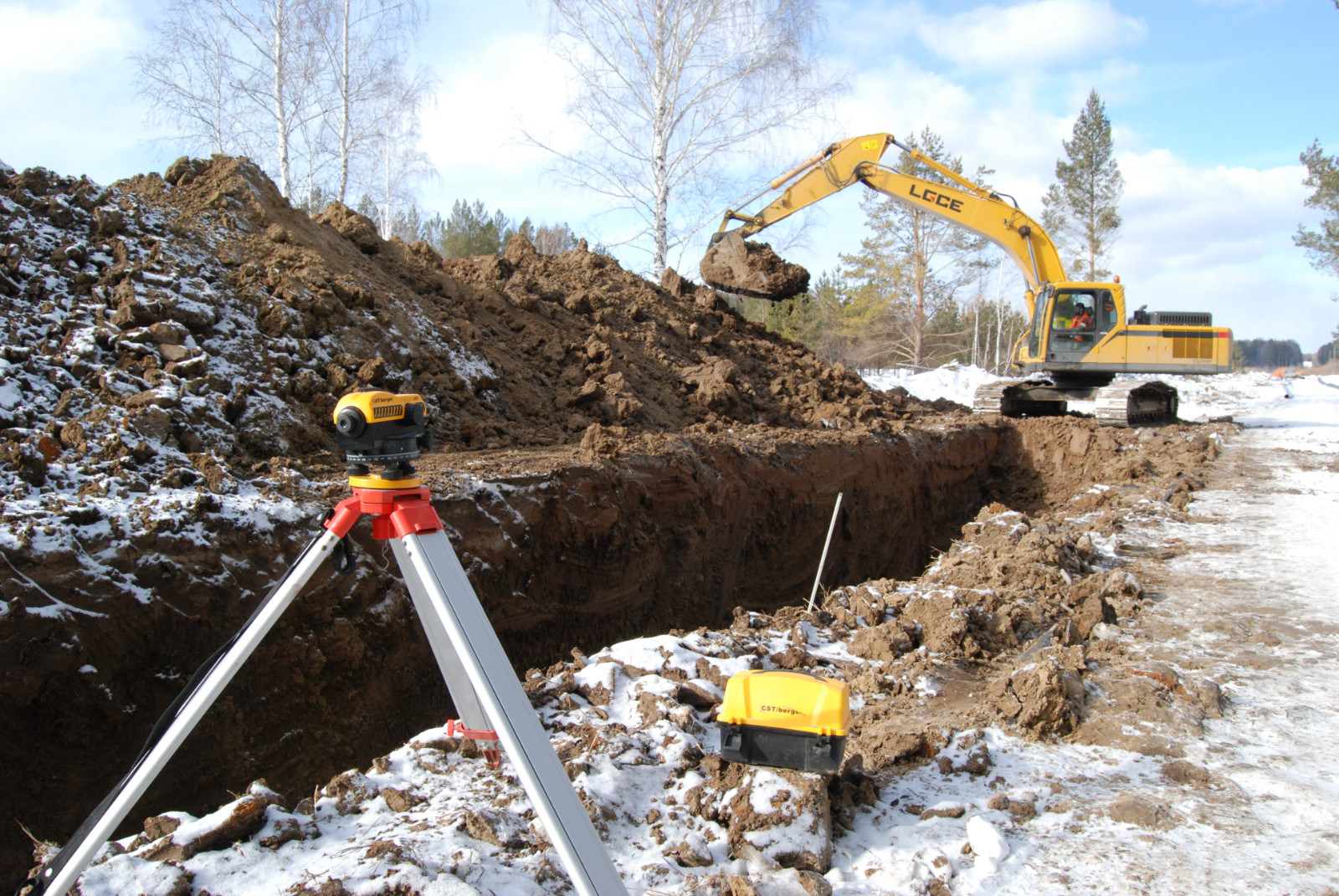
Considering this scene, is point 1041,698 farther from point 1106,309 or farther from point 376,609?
point 1106,309

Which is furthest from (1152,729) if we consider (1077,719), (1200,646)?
(1200,646)

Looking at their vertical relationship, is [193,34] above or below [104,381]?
above

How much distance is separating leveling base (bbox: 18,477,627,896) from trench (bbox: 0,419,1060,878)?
208 cm

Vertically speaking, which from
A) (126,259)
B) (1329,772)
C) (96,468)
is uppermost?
(126,259)

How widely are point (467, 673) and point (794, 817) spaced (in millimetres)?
1380

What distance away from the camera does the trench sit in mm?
3416

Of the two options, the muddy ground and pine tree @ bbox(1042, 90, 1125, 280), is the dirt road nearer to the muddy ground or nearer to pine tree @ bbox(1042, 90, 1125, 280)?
the muddy ground

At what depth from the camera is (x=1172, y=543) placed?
6.59 m

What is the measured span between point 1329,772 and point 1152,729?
63 centimetres

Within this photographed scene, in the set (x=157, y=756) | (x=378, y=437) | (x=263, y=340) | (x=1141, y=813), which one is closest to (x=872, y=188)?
(x=263, y=340)

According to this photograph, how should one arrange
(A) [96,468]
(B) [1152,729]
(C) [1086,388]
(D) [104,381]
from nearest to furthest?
(B) [1152,729] < (A) [96,468] < (D) [104,381] < (C) [1086,388]

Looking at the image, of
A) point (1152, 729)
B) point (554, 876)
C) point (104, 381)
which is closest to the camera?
point (554, 876)

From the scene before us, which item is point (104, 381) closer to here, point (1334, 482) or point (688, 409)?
point (688, 409)

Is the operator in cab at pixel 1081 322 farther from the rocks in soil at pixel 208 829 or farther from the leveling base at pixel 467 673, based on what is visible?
the rocks in soil at pixel 208 829
